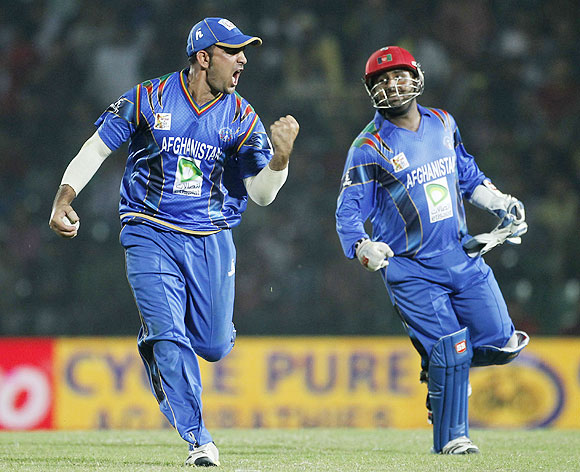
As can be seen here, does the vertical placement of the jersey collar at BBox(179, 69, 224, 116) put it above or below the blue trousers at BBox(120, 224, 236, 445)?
above

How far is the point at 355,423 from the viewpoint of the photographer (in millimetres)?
8133

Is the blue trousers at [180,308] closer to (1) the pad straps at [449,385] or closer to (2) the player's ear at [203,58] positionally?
(2) the player's ear at [203,58]

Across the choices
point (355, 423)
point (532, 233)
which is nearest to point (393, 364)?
point (355, 423)

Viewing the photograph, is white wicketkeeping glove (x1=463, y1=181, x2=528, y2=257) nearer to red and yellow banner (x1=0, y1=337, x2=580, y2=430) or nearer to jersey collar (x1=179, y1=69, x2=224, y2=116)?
jersey collar (x1=179, y1=69, x2=224, y2=116)

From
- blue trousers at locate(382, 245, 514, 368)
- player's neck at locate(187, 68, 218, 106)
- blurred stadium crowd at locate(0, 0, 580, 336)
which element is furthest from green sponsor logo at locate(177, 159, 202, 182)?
blurred stadium crowd at locate(0, 0, 580, 336)

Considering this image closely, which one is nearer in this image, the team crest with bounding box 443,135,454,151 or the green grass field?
the green grass field

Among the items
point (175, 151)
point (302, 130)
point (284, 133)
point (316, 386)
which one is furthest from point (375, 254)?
point (302, 130)

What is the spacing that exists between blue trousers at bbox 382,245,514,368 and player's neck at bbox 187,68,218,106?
4.34 feet

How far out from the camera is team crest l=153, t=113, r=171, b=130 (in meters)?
4.74

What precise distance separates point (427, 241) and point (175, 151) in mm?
1423

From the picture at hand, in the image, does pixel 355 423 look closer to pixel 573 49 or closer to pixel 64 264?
pixel 64 264

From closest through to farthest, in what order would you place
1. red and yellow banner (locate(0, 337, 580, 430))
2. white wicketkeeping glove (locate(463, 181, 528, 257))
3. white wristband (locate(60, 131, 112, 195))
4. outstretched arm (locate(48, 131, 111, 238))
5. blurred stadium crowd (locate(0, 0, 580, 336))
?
1. outstretched arm (locate(48, 131, 111, 238))
2. white wristband (locate(60, 131, 112, 195))
3. white wicketkeeping glove (locate(463, 181, 528, 257))
4. red and yellow banner (locate(0, 337, 580, 430))
5. blurred stadium crowd (locate(0, 0, 580, 336))

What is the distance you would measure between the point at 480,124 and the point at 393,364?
2.85 metres

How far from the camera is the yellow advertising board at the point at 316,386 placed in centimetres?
810
